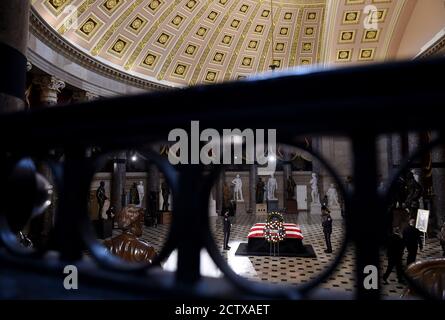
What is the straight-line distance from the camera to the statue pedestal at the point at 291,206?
21.3 meters

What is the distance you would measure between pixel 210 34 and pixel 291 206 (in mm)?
11986

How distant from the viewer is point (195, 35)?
18266 millimetres

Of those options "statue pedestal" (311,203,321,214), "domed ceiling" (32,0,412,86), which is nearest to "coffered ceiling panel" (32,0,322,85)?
"domed ceiling" (32,0,412,86)

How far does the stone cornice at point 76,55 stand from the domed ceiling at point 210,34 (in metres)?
0.39

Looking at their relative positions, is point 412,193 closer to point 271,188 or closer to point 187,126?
point 271,188

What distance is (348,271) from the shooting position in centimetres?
851

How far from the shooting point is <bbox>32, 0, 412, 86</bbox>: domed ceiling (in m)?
14.2

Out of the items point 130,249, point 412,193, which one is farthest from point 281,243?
point 130,249

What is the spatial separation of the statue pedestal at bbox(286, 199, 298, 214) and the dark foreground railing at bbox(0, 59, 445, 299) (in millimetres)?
20976

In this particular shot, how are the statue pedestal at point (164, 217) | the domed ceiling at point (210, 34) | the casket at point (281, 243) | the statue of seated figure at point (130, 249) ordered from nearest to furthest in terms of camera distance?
the statue of seated figure at point (130, 249)
the casket at point (281, 243)
the domed ceiling at point (210, 34)
the statue pedestal at point (164, 217)

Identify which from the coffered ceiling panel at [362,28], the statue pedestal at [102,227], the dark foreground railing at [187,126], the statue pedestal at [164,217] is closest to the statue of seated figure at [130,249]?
the dark foreground railing at [187,126]

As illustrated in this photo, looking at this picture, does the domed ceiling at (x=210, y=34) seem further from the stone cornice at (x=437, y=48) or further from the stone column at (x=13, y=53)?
the stone column at (x=13, y=53)

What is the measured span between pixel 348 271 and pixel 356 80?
9022 mm
